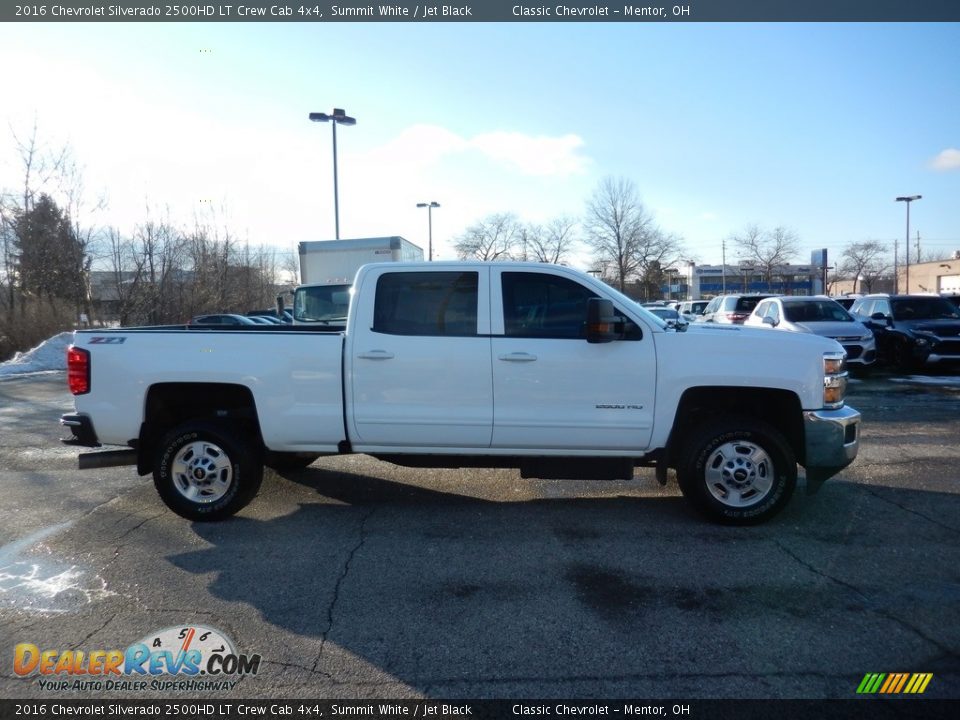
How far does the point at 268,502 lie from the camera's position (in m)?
5.92

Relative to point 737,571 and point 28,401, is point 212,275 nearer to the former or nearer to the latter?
point 28,401

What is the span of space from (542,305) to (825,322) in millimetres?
11747

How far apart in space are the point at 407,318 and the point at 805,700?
3.64 metres

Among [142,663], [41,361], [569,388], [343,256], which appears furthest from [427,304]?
[41,361]

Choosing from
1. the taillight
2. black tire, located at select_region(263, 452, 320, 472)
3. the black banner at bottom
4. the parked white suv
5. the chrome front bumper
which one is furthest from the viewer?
the parked white suv

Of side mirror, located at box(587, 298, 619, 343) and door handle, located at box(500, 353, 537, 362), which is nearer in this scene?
side mirror, located at box(587, 298, 619, 343)

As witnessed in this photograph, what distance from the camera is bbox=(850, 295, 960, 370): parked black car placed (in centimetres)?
1432

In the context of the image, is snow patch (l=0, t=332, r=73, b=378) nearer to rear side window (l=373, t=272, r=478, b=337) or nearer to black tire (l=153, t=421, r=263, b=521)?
black tire (l=153, t=421, r=263, b=521)

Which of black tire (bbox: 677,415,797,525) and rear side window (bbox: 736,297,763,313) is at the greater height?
rear side window (bbox: 736,297,763,313)

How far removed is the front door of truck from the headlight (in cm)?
133

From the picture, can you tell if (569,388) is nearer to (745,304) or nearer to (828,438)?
(828,438)

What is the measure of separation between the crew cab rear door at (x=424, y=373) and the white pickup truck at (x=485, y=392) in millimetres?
11

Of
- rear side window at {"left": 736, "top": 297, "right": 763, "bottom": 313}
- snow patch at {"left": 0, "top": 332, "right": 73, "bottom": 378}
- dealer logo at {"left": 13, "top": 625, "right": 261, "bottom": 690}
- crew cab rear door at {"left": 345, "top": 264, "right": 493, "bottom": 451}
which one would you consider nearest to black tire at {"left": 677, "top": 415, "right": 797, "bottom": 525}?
crew cab rear door at {"left": 345, "top": 264, "right": 493, "bottom": 451}

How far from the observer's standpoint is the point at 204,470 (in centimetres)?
527
